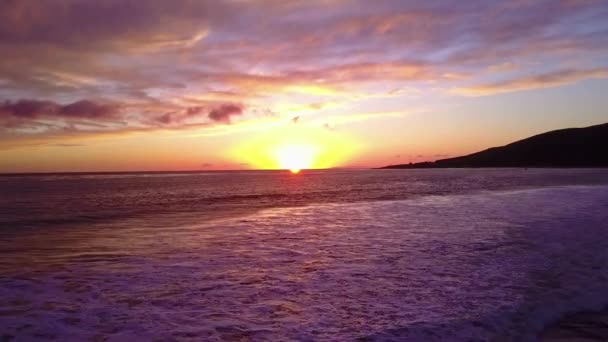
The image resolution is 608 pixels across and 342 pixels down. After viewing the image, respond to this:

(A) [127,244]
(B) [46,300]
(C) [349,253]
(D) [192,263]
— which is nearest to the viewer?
(B) [46,300]

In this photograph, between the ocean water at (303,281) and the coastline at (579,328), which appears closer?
the coastline at (579,328)

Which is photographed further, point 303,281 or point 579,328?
point 303,281

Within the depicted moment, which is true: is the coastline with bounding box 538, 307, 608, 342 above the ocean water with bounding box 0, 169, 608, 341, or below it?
below

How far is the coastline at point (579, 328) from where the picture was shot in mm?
8009

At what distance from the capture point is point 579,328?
27.9ft

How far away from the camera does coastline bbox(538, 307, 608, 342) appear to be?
801cm

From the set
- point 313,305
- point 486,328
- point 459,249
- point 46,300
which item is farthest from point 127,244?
point 486,328

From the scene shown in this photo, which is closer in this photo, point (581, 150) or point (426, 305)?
point (426, 305)

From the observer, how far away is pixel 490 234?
19.3 meters

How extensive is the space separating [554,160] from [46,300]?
21154cm

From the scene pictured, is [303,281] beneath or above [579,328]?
above

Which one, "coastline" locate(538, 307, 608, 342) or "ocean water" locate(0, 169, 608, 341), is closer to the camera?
"coastline" locate(538, 307, 608, 342)

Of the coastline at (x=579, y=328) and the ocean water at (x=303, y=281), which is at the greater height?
the ocean water at (x=303, y=281)

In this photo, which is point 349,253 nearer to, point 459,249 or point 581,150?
point 459,249
